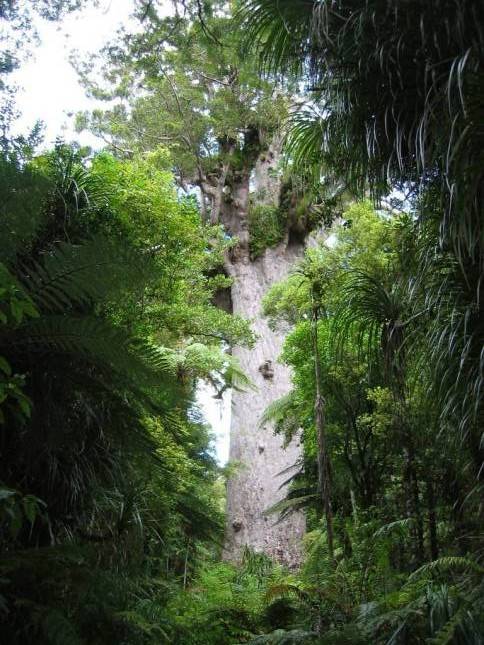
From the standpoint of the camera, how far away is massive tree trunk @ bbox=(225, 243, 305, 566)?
8227 mm

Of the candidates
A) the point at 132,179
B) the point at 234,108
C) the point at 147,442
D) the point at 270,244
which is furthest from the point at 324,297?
the point at 234,108

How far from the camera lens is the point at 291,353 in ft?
22.3

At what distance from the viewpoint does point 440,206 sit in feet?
12.2

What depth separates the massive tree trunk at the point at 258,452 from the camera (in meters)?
8.23

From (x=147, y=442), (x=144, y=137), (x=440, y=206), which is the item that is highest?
(x=144, y=137)

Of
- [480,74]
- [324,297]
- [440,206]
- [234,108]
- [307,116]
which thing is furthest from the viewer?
[234,108]

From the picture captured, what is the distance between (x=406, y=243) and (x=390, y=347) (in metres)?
0.79

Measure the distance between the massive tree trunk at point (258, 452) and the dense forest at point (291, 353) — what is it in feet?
1.22

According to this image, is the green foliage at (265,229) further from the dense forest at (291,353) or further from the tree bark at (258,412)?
the dense forest at (291,353)

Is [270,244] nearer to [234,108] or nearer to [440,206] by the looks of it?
[234,108]

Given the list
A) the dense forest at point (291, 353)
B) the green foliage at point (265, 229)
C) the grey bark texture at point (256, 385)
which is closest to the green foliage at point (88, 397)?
the dense forest at point (291, 353)

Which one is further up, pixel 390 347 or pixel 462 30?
pixel 462 30

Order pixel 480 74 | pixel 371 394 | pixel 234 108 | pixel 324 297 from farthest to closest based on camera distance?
1. pixel 234 108
2. pixel 324 297
3. pixel 371 394
4. pixel 480 74

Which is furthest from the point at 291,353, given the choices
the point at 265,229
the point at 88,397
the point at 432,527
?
the point at 265,229
